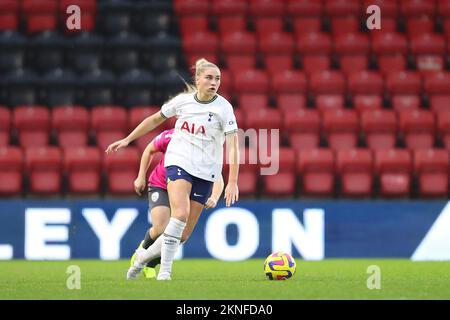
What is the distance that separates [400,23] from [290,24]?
69.8 inches

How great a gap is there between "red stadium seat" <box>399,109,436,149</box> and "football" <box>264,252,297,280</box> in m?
5.56

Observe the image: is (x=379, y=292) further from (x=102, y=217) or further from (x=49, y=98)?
(x=49, y=98)

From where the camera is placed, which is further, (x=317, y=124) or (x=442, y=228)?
(x=317, y=124)

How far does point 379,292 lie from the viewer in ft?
22.9

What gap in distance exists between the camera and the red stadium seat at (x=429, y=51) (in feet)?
48.8

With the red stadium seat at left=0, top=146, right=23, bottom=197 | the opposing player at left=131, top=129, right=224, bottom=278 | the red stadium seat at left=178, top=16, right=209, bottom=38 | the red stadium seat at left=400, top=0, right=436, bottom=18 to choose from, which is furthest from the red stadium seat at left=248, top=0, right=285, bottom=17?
the opposing player at left=131, top=129, right=224, bottom=278

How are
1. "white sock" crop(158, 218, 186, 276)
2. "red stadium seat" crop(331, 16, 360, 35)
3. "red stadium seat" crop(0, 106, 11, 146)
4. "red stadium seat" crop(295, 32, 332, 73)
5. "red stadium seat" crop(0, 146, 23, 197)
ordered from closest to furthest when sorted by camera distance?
"white sock" crop(158, 218, 186, 276) → "red stadium seat" crop(0, 146, 23, 197) → "red stadium seat" crop(0, 106, 11, 146) → "red stadium seat" crop(295, 32, 332, 73) → "red stadium seat" crop(331, 16, 360, 35)

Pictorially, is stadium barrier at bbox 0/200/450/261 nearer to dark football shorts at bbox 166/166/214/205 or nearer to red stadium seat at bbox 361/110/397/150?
red stadium seat at bbox 361/110/397/150

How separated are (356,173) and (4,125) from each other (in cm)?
481

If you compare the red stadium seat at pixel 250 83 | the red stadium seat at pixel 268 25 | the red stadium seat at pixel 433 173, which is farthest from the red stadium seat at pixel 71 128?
the red stadium seat at pixel 433 173

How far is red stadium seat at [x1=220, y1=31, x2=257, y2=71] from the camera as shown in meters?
14.9
